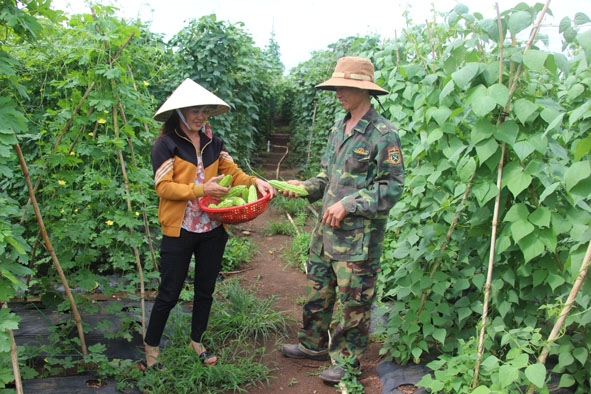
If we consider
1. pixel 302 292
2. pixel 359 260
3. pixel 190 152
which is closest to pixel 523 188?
pixel 359 260

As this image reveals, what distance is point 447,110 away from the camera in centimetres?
282

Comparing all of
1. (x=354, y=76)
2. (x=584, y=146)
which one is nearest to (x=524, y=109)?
(x=584, y=146)

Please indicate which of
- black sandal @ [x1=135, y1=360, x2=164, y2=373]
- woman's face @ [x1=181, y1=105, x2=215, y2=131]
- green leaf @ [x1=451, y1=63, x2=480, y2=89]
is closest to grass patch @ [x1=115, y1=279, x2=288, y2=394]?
black sandal @ [x1=135, y1=360, x2=164, y2=373]

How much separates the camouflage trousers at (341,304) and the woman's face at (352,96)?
3.40ft

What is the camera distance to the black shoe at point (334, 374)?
10.9ft

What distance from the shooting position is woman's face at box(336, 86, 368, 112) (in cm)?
312

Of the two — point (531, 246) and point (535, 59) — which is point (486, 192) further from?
point (535, 59)

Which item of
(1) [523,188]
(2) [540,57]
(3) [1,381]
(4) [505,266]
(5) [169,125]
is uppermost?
(2) [540,57]

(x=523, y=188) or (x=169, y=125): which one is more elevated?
(x=169, y=125)

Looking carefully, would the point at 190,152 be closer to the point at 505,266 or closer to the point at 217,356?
the point at 217,356

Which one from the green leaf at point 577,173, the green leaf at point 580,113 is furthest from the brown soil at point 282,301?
the green leaf at point 580,113

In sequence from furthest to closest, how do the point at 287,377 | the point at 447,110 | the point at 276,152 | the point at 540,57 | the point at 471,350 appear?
the point at 276,152
the point at 287,377
the point at 447,110
the point at 471,350
the point at 540,57

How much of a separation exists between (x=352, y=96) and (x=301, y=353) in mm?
1960

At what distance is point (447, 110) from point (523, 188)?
688 mm
